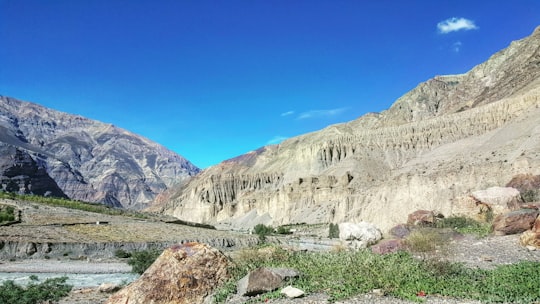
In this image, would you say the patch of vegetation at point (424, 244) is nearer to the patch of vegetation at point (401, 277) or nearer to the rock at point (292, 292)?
the patch of vegetation at point (401, 277)

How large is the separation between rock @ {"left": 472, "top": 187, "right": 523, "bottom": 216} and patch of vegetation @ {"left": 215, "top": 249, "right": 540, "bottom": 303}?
51.3 ft

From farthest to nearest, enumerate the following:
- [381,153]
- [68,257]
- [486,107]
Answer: [381,153] < [486,107] < [68,257]

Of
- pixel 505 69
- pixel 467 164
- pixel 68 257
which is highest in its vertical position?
pixel 505 69

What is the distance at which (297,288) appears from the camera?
1174 cm

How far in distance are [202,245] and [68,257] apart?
2968 centimetres

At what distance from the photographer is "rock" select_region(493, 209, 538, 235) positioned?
20697 millimetres

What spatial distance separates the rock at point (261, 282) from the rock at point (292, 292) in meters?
0.55

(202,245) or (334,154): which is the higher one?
(334,154)

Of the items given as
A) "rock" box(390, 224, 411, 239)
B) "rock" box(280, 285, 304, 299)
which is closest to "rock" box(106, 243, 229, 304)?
"rock" box(280, 285, 304, 299)

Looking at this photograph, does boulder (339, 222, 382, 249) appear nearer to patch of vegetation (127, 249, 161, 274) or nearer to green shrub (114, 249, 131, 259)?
patch of vegetation (127, 249, 161, 274)

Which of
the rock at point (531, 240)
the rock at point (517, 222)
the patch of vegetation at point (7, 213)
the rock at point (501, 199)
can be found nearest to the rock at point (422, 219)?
the rock at point (501, 199)

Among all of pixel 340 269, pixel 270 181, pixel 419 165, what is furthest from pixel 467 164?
pixel 270 181

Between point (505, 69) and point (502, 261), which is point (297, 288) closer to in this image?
point (502, 261)

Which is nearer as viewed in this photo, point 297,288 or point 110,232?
point 297,288
